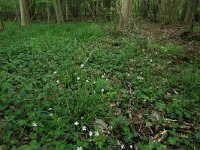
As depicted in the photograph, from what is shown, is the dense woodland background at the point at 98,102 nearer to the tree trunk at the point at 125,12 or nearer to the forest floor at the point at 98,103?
the forest floor at the point at 98,103

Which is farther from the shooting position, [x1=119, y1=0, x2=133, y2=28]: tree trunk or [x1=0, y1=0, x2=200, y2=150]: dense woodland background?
[x1=119, y1=0, x2=133, y2=28]: tree trunk

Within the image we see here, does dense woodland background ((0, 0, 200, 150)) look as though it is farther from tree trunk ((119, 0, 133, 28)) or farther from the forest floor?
tree trunk ((119, 0, 133, 28))

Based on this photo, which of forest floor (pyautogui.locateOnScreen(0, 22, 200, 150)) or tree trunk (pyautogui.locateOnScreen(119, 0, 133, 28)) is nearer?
forest floor (pyautogui.locateOnScreen(0, 22, 200, 150))

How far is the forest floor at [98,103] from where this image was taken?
2705 mm

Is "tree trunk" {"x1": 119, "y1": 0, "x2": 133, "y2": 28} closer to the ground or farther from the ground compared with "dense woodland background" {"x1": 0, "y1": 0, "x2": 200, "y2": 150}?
farther from the ground

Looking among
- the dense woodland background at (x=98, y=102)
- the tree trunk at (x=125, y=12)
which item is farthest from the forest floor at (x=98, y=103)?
the tree trunk at (x=125, y=12)

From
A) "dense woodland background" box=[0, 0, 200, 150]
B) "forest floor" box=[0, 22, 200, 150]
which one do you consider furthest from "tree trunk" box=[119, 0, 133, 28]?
"forest floor" box=[0, 22, 200, 150]

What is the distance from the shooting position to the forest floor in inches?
106

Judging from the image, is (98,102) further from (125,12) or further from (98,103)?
(125,12)

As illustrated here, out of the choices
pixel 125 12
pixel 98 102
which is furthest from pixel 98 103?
pixel 125 12

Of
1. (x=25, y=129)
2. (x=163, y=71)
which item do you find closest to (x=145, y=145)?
(x=25, y=129)

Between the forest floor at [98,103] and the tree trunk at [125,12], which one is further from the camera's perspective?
the tree trunk at [125,12]

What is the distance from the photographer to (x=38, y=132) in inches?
104

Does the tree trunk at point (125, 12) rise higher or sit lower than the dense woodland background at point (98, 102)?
Result: higher
